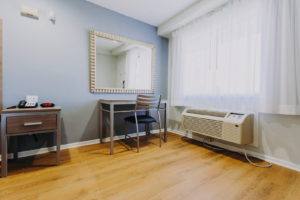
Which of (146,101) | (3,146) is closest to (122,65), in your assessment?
(146,101)

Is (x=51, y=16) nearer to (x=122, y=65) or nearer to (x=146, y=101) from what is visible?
(x=122, y=65)

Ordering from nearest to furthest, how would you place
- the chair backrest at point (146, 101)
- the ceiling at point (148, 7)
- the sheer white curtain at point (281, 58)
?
the sheer white curtain at point (281, 58), the chair backrest at point (146, 101), the ceiling at point (148, 7)

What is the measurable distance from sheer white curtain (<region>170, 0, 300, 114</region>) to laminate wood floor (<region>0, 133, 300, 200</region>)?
0.75m

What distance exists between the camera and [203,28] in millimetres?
2359

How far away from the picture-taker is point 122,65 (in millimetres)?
2531

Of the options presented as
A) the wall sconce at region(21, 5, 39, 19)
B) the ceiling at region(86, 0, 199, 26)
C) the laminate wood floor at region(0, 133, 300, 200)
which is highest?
the ceiling at region(86, 0, 199, 26)

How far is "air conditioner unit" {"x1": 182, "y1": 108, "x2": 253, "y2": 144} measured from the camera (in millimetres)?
1763

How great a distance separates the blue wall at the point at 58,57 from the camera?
1.74 m

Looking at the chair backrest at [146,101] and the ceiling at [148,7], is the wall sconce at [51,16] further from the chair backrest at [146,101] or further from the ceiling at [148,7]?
the chair backrest at [146,101]

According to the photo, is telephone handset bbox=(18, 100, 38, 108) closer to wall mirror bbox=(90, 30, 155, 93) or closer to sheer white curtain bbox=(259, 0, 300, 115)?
wall mirror bbox=(90, 30, 155, 93)

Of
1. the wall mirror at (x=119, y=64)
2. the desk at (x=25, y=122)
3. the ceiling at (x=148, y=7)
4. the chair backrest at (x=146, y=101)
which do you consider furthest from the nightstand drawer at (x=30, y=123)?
the ceiling at (x=148, y=7)

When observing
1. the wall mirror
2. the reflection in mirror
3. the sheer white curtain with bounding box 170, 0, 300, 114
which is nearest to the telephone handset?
the wall mirror

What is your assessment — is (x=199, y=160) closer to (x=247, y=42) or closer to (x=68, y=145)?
(x=247, y=42)

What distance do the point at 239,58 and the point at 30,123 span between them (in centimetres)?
259
